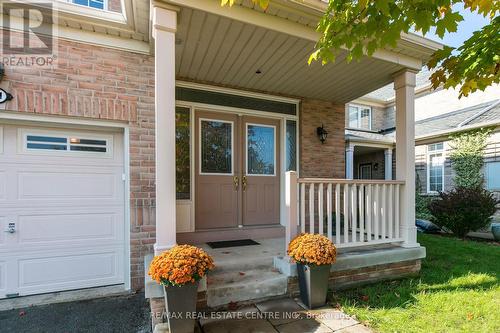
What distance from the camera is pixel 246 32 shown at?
2910mm

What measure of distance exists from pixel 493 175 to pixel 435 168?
1.64 m

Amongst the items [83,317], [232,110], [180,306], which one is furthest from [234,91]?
[83,317]

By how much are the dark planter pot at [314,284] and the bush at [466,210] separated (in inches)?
214

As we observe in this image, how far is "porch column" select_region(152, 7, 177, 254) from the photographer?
2.45 m

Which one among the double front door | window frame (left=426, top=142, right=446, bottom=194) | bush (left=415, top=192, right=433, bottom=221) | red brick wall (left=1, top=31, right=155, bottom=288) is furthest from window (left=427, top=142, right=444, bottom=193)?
red brick wall (left=1, top=31, right=155, bottom=288)

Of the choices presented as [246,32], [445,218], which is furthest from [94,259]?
[445,218]

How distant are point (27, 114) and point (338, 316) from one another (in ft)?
12.9

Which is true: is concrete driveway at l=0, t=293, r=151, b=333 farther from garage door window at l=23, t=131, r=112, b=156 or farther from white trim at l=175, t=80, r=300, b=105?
white trim at l=175, t=80, r=300, b=105

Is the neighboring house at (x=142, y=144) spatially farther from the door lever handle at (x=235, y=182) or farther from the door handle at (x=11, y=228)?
the door lever handle at (x=235, y=182)

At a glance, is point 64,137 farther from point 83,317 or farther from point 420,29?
point 420,29

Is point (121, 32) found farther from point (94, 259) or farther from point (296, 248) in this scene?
point (296, 248)

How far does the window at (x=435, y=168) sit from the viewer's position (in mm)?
9062

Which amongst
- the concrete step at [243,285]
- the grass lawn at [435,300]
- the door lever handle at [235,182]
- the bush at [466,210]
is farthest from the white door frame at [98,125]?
the bush at [466,210]

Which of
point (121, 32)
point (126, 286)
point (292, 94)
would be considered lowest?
point (126, 286)
